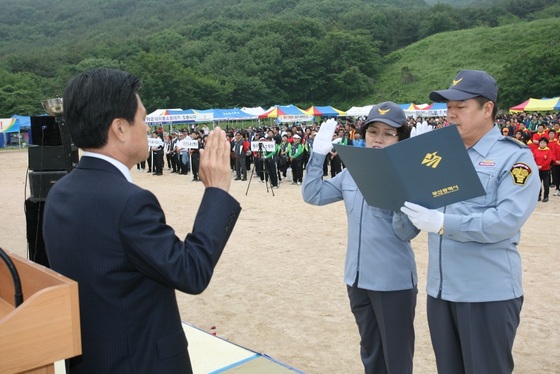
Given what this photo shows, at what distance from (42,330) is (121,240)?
29cm

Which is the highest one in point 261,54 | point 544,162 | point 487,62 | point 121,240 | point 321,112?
point 261,54

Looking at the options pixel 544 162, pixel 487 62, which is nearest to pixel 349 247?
A: pixel 544 162

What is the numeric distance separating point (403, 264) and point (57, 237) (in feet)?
6.20

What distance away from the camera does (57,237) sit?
5.07 ft

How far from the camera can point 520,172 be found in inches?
88.8

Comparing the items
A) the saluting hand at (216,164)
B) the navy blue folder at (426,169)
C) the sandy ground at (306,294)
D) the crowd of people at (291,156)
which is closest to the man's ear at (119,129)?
the saluting hand at (216,164)

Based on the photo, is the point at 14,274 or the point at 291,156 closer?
the point at 14,274

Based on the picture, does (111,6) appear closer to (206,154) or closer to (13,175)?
(13,175)

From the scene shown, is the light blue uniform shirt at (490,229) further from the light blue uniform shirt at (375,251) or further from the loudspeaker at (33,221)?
the loudspeaker at (33,221)

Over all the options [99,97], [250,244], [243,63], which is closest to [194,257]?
[99,97]

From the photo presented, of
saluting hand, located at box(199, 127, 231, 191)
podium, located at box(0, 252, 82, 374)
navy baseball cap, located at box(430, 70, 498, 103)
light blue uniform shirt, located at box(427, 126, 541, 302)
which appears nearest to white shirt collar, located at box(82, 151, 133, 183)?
saluting hand, located at box(199, 127, 231, 191)

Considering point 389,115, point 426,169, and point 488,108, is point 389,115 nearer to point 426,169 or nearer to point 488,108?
→ point 488,108

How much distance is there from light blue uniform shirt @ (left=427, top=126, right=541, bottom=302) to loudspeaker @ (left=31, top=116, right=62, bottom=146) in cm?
445

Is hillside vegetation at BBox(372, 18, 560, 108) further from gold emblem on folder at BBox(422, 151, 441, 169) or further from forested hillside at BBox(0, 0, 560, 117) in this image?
gold emblem on folder at BBox(422, 151, 441, 169)
